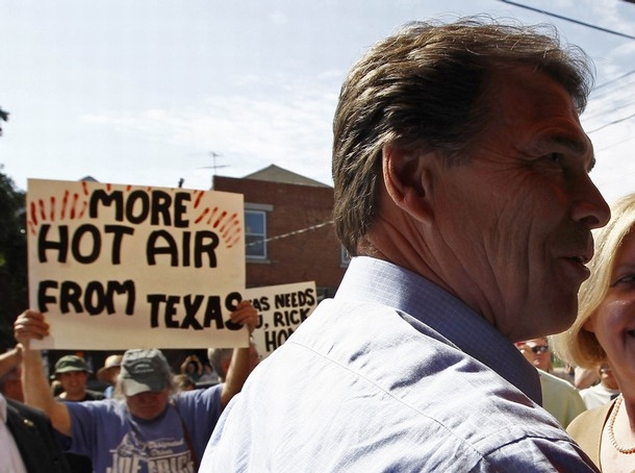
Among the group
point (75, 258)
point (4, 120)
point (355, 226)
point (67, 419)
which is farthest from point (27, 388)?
point (4, 120)

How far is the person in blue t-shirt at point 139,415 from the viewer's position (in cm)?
407

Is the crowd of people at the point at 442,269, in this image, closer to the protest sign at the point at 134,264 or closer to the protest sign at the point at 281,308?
the protest sign at the point at 134,264

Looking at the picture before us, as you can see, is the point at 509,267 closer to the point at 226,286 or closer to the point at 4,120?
the point at 226,286

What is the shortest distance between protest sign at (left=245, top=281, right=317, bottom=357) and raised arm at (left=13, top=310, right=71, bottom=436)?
14.1ft

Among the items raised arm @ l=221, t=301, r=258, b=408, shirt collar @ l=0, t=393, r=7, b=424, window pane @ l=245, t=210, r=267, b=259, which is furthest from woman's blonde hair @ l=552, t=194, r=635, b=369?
window pane @ l=245, t=210, r=267, b=259

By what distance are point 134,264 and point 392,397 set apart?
3.79 meters

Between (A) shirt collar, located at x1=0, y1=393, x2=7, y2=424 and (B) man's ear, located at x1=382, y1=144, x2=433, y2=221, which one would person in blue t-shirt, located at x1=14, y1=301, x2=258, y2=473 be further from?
(B) man's ear, located at x1=382, y1=144, x2=433, y2=221

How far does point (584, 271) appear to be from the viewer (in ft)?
4.32

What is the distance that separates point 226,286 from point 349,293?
3530mm

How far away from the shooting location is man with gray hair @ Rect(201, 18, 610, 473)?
1015mm

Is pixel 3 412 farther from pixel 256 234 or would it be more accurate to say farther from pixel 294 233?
pixel 294 233

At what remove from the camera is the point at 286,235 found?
81.5 ft

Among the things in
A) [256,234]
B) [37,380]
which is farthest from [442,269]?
[256,234]

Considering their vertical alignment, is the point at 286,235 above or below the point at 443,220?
below
